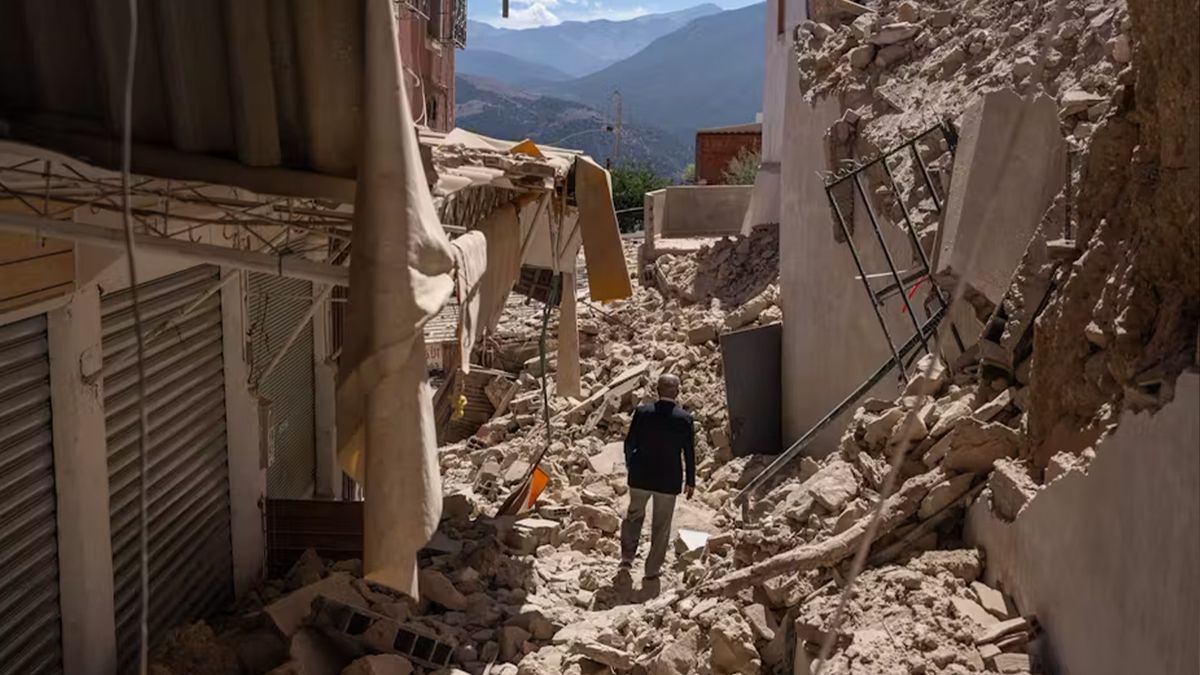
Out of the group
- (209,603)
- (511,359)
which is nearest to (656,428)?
(209,603)

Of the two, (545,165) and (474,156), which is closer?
(474,156)

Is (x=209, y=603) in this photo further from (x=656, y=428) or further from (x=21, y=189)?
(x=21, y=189)

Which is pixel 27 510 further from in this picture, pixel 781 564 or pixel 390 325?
pixel 781 564

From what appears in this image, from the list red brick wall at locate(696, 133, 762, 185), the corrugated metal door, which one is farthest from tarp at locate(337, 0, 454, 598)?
red brick wall at locate(696, 133, 762, 185)

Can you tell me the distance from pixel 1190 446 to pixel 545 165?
4572 millimetres

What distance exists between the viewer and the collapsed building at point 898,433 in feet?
11.2

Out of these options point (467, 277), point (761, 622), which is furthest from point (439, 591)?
point (467, 277)

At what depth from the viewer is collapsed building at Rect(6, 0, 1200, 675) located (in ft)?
11.2

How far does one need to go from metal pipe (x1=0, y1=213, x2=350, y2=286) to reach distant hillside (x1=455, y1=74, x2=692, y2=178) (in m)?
109

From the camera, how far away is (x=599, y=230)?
25.4 ft

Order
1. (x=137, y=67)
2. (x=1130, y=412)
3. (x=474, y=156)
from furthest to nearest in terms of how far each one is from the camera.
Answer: (x=474, y=156), (x=1130, y=412), (x=137, y=67)

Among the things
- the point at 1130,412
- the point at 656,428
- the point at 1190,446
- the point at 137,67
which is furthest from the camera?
the point at 656,428

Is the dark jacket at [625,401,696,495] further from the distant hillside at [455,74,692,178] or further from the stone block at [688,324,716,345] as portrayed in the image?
the distant hillside at [455,74,692,178]

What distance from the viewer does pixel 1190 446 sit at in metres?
2.83
